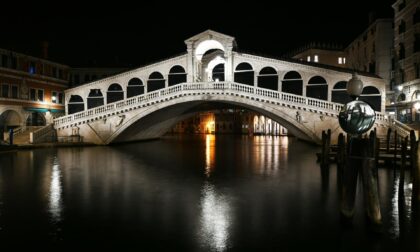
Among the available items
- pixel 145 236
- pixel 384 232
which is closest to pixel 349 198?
pixel 384 232

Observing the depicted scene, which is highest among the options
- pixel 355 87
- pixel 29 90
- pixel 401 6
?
pixel 401 6

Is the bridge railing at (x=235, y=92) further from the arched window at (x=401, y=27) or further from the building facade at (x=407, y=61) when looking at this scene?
the arched window at (x=401, y=27)

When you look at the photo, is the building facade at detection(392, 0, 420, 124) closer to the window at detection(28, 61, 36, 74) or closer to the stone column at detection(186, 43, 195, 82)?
the stone column at detection(186, 43, 195, 82)

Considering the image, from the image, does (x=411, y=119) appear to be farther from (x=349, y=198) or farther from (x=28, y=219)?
(x=28, y=219)

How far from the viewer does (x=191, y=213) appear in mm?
8297

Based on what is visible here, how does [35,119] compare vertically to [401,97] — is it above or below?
below

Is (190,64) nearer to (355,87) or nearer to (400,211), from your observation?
(355,87)

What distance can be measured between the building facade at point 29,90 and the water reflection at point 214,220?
28.0m

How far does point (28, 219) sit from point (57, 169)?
26.6ft

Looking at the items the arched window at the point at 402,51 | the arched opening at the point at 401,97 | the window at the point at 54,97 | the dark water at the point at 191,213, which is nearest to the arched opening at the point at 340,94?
the arched opening at the point at 401,97

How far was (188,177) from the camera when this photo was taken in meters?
13.5

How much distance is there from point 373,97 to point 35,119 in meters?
31.9

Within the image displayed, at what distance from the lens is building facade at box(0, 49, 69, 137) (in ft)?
104

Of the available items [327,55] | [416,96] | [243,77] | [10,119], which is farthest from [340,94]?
[10,119]
